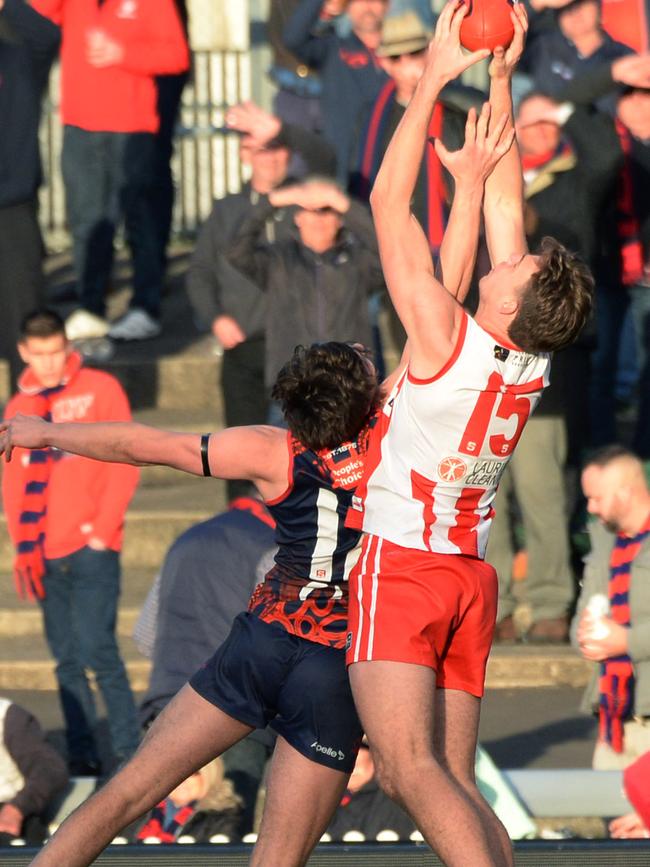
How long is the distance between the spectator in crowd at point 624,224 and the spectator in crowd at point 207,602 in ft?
9.58

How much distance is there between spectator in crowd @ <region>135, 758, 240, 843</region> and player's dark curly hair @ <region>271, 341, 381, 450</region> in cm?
210

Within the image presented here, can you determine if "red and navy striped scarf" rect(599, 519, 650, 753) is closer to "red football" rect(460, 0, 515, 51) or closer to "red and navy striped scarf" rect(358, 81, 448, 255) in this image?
"red and navy striped scarf" rect(358, 81, 448, 255)

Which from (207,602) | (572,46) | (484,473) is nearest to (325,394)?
(484,473)

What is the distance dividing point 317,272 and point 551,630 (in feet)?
6.58

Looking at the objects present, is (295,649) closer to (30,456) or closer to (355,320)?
(30,456)

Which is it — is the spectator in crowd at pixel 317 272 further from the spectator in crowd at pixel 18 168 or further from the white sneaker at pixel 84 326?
the white sneaker at pixel 84 326

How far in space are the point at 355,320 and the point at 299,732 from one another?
3.86 meters

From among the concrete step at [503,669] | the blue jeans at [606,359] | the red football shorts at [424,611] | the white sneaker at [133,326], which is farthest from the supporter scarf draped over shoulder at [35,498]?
the red football shorts at [424,611]

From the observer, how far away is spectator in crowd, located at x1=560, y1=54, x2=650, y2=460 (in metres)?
8.75

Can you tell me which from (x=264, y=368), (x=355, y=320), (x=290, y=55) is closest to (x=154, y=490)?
(x=264, y=368)

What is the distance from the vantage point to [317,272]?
8.34 m

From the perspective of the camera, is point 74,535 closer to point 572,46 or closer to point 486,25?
point 486,25

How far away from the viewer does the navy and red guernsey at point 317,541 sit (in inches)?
186

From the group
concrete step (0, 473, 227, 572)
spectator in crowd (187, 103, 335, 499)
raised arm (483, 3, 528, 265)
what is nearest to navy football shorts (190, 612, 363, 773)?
raised arm (483, 3, 528, 265)
